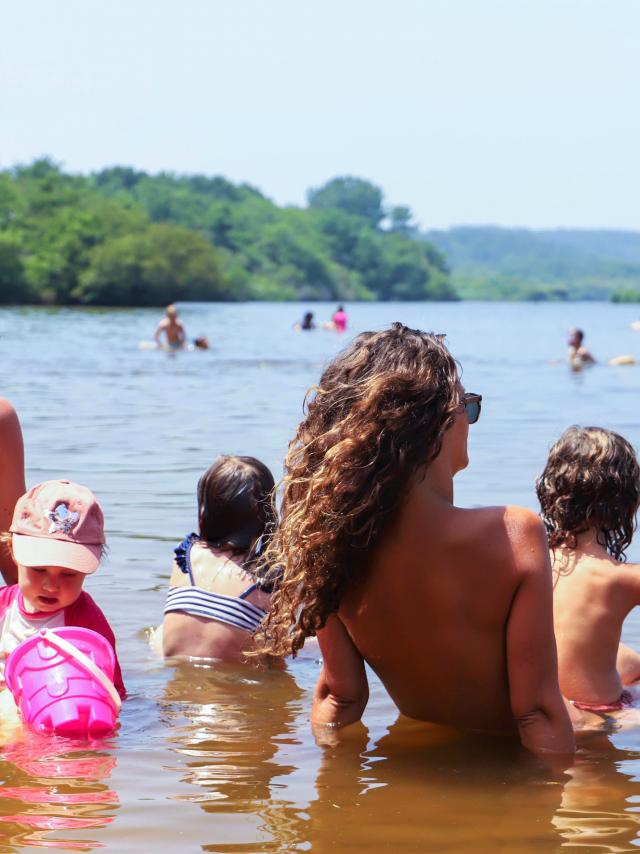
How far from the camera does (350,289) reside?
5108 inches

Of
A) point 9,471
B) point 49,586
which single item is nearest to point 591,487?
point 49,586

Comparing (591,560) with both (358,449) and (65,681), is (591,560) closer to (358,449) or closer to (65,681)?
(358,449)

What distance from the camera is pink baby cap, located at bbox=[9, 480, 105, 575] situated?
4.06 m

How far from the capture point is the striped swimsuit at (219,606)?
519cm

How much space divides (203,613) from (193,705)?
0.53m

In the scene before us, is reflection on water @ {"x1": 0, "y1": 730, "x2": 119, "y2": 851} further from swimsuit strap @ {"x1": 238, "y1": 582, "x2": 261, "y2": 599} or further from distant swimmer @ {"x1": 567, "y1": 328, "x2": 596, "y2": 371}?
distant swimmer @ {"x1": 567, "y1": 328, "x2": 596, "y2": 371}

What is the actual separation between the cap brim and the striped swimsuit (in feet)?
3.78

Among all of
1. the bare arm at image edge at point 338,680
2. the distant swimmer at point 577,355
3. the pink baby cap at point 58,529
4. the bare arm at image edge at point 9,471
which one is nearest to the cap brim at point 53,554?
the pink baby cap at point 58,529

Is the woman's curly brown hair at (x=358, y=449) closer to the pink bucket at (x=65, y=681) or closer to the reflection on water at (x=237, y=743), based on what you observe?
the reflection on water at (x=237, y=743)

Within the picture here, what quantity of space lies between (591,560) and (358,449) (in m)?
1.47

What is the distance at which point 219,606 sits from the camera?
5227 millimetres

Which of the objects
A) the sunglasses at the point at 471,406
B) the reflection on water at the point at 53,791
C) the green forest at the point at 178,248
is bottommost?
the reflection on water at the point at 53,791

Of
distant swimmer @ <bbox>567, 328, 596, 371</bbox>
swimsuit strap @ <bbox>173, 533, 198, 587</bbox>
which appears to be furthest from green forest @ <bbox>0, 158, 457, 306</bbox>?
swimsuit strap @ <bbox>173, 533, 198, 587</bbox>

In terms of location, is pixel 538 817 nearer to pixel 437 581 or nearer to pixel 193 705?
pixel 437 581
